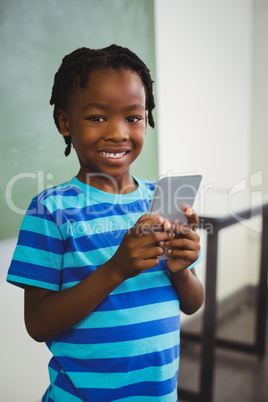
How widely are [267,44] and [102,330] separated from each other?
2.56 metres

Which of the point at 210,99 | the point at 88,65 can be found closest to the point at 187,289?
the point at 88,65

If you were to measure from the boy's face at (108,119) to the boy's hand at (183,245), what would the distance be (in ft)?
0.49

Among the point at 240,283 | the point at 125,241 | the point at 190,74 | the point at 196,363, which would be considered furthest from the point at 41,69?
the point at 240,283

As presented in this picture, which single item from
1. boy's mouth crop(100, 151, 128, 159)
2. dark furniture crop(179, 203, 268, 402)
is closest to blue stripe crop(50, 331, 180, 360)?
boy's mouth crop(100, 151, 128, 159)

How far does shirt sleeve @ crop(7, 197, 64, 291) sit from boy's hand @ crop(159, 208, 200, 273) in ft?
0.59

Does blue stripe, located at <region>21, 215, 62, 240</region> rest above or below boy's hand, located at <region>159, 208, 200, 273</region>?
above

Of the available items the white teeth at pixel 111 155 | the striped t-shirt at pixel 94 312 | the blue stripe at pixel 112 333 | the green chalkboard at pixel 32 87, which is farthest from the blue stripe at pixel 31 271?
the green chalkboard at pixel 32 87

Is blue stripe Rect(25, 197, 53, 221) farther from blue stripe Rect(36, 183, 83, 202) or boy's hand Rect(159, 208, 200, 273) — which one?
boy's hand Rect(159, 208, 200, 273)

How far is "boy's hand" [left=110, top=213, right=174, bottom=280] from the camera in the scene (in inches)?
25.1

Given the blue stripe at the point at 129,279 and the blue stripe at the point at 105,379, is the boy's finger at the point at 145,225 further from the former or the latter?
the blue stripe at the point at 105,379

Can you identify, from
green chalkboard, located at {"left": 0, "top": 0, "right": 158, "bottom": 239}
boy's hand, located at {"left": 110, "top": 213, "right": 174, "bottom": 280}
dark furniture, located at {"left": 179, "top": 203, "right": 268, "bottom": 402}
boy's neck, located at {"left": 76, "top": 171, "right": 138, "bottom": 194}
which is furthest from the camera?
dark furniture, located at {"left": 179, "top": 203, "right": 268, "bottom": 402}

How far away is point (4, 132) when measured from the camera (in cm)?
126

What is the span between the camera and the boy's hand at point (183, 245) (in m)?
0.70

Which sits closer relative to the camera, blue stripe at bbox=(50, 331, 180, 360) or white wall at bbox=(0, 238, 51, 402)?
blue stripe at bbox=(50, 331, 180, 360)
